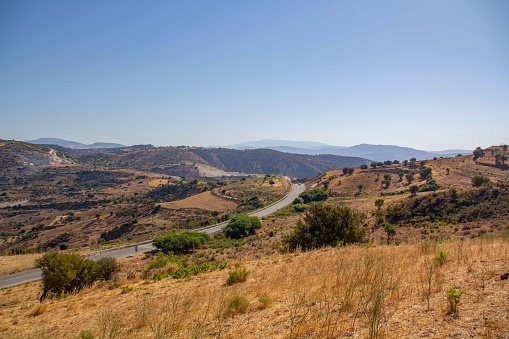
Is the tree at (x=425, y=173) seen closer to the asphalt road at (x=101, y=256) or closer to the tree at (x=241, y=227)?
the asphalt road at (x=101, y=256)

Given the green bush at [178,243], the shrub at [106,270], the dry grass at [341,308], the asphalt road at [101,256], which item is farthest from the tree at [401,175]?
the shrub at [106,270]

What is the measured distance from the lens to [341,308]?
5.07 m

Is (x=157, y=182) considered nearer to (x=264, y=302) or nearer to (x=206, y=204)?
(x=206, y=204)

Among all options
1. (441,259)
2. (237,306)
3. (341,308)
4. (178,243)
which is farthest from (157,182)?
(341,308)

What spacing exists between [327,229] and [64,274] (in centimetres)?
1532

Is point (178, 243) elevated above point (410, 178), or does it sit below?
below

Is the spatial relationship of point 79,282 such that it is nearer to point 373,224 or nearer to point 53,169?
point 373,224

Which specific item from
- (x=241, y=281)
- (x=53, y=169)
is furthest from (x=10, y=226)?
(x=241, y=281)

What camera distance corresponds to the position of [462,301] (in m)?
4.84

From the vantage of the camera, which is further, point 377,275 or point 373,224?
point 373,224

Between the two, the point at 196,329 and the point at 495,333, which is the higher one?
the point at 495,333

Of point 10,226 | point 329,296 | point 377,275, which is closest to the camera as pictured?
point 329,296

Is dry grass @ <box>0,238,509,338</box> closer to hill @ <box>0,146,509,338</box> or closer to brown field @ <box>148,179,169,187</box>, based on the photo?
hill @ <box>0,146,509,338</box>

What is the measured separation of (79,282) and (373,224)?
27.4 m
